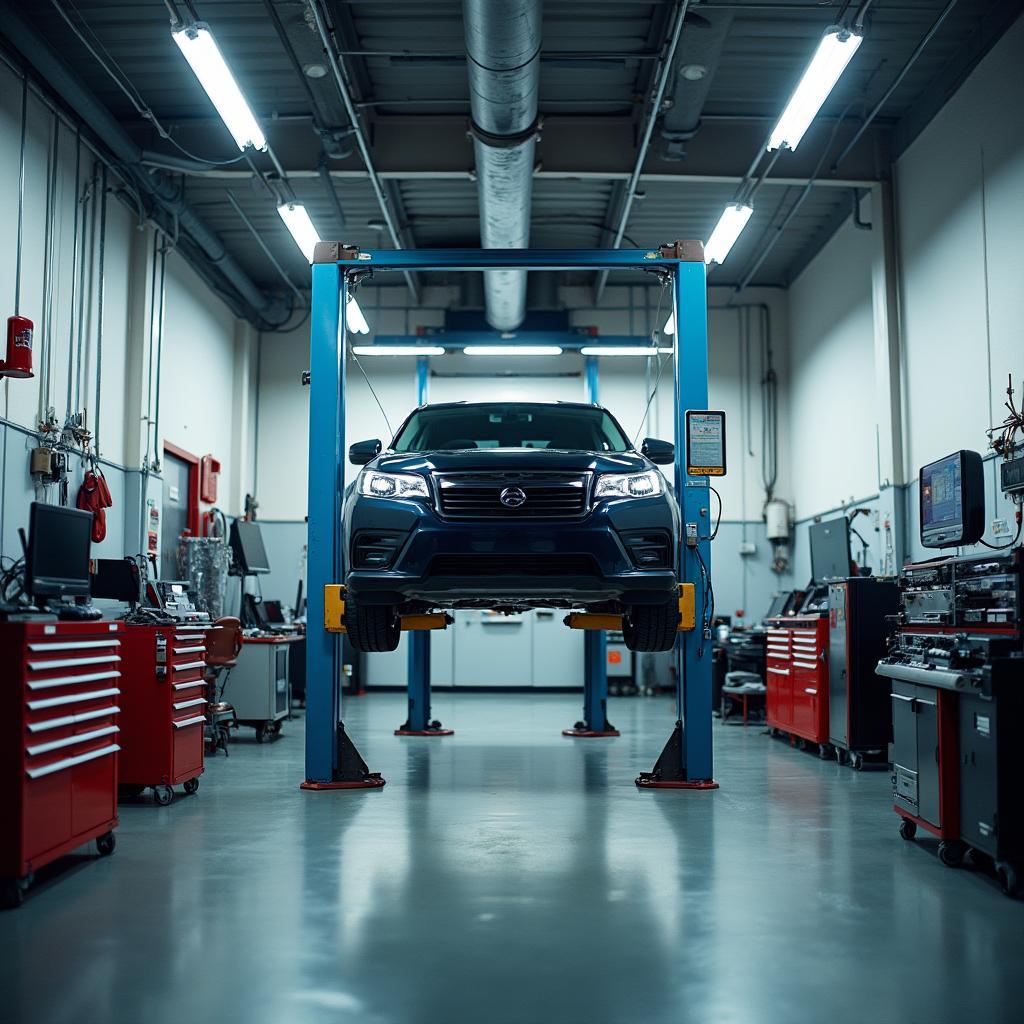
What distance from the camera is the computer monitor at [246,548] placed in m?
8.96

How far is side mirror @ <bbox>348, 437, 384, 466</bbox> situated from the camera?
15.7ft

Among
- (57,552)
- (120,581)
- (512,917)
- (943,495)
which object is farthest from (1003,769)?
(120,581)

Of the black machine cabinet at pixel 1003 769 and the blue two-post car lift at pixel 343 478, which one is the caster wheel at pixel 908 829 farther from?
the blue two-post car lift at pixel 343 478

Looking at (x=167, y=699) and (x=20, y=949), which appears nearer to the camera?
(x=20, y=949)

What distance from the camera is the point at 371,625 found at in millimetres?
4664

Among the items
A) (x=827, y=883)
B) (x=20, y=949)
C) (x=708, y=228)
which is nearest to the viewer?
(x=20, y=949)

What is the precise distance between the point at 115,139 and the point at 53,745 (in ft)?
19.1

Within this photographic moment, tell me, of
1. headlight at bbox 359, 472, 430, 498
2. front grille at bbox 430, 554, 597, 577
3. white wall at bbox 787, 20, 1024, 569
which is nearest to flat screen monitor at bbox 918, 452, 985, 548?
front grille at bbox 430, 554, 597, 577

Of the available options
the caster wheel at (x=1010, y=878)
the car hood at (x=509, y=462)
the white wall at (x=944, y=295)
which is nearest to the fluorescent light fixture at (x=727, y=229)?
the white wall at (x=944, y=295)

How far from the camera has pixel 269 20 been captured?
700 cm

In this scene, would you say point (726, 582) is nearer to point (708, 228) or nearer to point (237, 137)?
point (708, 228)

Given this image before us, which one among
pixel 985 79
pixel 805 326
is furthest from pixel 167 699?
pixel 805 326

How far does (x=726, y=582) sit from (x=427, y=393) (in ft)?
14.2

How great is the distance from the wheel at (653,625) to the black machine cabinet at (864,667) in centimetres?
197
